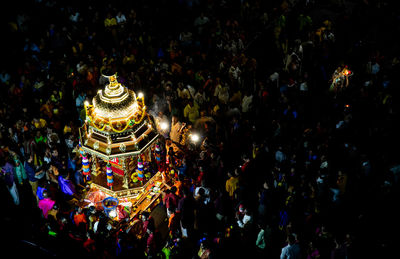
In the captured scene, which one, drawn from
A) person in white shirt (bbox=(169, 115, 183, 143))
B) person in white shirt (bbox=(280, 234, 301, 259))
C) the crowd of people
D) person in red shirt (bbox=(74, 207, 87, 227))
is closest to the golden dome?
the crowd of people

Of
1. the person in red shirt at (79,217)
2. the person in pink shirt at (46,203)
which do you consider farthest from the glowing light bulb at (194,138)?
the person in pink shirt at (46,203)

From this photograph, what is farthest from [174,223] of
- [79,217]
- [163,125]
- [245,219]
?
[163,125]

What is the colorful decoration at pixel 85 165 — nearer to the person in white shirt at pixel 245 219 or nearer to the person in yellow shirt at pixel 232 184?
the person in yellow shirt at pixel 232 184

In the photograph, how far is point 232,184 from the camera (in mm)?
11758

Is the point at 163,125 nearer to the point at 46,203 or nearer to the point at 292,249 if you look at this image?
the point at 46,203

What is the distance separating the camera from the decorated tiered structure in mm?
11273

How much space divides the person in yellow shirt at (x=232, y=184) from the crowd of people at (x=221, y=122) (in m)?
Answer: 0.04

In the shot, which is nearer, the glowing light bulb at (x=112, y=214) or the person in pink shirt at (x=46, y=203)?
the person in pink shirt at (x=46, y=203)

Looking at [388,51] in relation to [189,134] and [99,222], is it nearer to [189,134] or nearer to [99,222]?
[189,134]

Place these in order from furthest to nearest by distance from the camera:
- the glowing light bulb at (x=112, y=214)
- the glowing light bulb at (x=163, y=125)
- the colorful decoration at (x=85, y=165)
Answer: the glowing light bulb at (x=163, y=125), the colorful decoration at (x=85, y=165), the glowing light bulb at (x=112, y=214)

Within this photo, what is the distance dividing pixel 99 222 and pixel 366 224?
643 cm

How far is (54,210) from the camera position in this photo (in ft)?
37.3

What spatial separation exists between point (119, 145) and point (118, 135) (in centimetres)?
25

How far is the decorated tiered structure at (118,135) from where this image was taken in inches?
444
